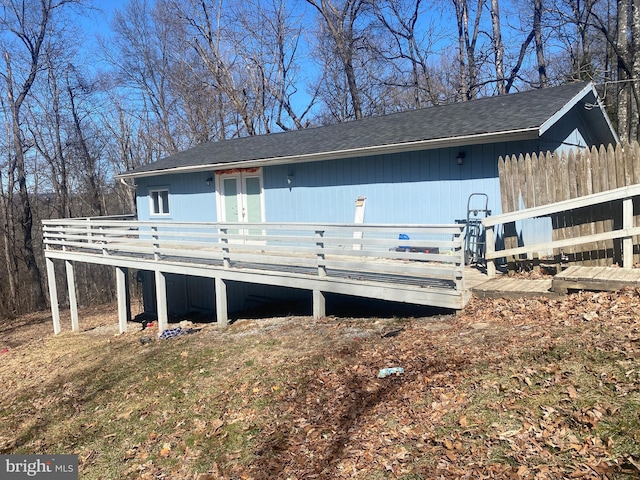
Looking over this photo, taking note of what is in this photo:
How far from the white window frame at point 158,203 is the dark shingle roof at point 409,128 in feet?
2.55

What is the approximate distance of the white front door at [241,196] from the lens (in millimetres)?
12867

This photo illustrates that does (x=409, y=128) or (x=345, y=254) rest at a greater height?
(x=409, y=128)

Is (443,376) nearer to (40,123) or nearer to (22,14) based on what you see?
(22,14)

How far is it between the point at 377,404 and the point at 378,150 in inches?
255

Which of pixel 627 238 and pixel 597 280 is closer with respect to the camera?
pixel 597 280

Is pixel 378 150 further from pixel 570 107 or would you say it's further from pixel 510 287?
pixel 510 287

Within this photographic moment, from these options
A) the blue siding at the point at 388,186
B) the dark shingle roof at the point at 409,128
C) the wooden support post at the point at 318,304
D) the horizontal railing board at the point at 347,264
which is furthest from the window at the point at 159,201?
the wooden support post at the point at 318,304

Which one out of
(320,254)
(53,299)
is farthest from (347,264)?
(53,299)

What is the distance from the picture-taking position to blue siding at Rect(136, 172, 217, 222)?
13.8 meters

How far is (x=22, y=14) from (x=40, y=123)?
18.4 feet

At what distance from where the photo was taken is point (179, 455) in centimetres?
449

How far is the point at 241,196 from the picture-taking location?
43.1 ft

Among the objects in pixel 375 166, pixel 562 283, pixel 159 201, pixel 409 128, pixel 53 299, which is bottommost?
pixel 53 299

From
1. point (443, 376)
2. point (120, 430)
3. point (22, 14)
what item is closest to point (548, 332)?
point (443, 376)
